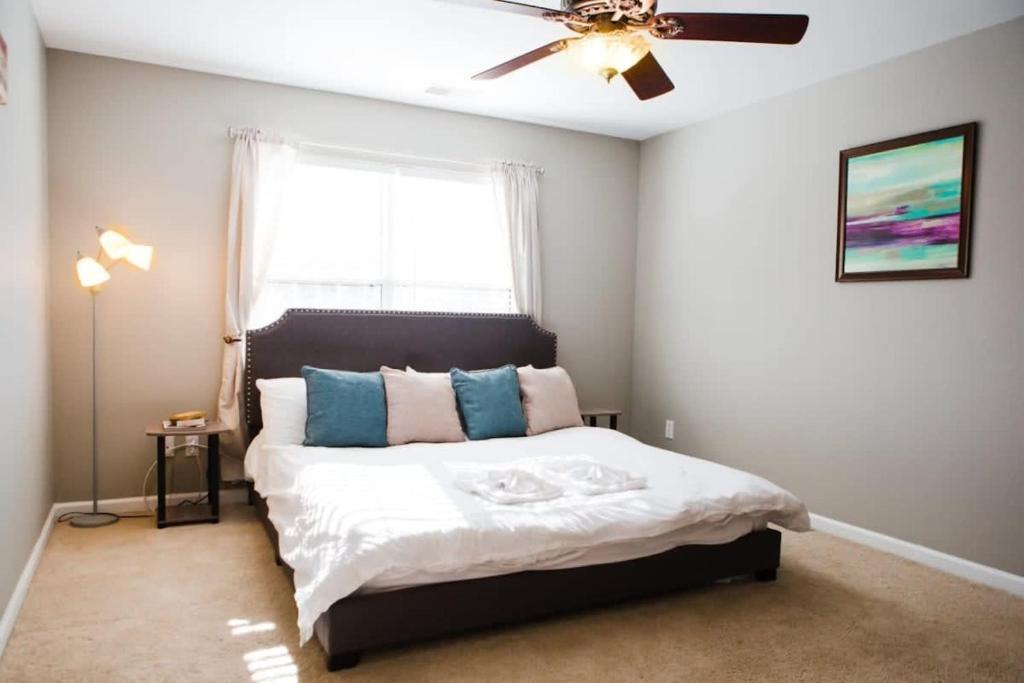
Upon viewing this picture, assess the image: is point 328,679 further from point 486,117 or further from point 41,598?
point 486,117

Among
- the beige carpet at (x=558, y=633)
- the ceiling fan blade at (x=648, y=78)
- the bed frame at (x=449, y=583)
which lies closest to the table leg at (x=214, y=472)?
the bed frame at (x=449, y=583)

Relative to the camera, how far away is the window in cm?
444

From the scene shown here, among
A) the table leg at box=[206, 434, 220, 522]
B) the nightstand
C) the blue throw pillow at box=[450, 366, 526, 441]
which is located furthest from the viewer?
the nightstand

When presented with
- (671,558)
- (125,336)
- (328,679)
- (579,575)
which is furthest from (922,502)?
(125,336)

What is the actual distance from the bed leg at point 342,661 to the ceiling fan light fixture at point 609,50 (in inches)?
83.6

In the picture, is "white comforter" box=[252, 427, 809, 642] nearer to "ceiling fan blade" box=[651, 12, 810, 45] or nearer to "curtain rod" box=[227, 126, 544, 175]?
"ceiling fan blade" box=[651, 12, 810, 45]

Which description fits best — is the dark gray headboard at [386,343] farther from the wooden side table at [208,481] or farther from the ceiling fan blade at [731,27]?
the ceiling fan blade at [731,27]

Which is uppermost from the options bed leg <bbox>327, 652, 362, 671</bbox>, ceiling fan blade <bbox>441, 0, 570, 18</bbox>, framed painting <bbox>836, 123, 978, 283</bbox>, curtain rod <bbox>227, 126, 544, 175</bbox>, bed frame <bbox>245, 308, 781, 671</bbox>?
curtain rod <bbox>227, 126, 544, 175</bbox>

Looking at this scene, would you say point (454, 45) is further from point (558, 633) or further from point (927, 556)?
point (927, 556)

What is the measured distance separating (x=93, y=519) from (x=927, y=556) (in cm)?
432

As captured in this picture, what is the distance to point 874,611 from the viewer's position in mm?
2873

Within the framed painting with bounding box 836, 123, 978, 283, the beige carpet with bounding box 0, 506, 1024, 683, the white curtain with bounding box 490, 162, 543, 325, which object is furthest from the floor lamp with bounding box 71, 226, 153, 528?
the framed painting with bounding box 836, 123, 978, 283

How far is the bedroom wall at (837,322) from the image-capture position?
321cm

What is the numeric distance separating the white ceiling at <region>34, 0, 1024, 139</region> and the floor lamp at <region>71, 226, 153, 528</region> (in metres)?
1.05
